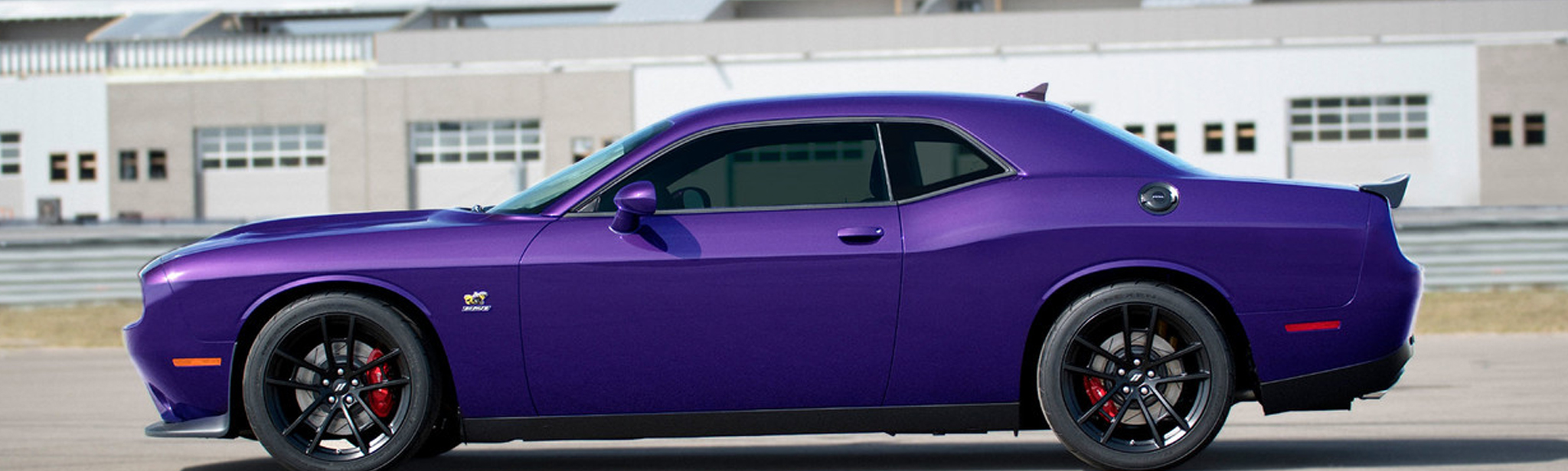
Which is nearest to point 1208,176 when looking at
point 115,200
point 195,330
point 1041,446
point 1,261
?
point 1041,446

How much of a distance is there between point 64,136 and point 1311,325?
4821 centimetres

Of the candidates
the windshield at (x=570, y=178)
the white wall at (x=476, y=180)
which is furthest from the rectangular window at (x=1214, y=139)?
the windshield at (x=570, y=178)

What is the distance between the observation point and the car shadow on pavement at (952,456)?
231 inches

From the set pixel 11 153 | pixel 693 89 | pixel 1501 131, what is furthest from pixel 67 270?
pixel 1501 131

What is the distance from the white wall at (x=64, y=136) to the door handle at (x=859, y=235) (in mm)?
46718

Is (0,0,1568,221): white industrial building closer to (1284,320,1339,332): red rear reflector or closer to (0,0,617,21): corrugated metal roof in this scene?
(0,0,617,21): corrugated metal roof

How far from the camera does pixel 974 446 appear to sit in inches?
261

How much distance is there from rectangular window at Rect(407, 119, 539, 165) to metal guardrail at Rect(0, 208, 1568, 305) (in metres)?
28.2

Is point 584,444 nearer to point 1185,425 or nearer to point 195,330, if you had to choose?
point 195,330

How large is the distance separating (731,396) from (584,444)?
156 centimetres

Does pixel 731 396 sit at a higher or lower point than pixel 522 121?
lower

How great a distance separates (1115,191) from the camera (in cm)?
548

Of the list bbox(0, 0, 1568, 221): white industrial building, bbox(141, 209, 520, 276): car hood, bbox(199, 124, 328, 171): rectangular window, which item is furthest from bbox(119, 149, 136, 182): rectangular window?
bbox(141, 209, 520, 276): car hood

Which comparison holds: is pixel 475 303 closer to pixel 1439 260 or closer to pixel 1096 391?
pixel 1096 391
